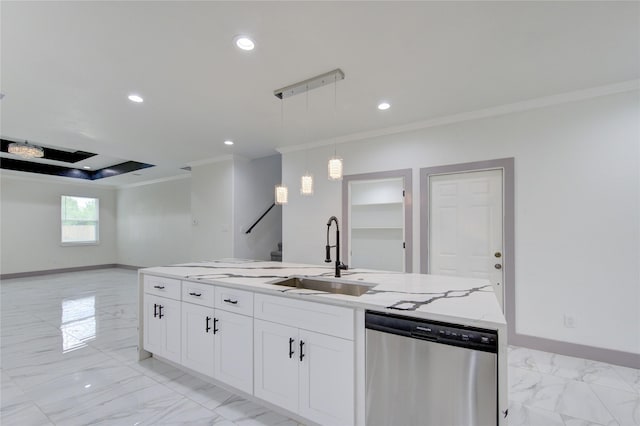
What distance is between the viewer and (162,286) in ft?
8.82

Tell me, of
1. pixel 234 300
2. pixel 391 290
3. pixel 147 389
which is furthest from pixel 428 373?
pixel 147 389

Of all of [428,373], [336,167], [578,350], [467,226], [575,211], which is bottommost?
[578,350]

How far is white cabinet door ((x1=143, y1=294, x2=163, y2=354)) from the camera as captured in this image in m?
2.72

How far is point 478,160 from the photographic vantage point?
137 inches

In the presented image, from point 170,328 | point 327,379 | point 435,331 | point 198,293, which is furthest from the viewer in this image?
point 170,328

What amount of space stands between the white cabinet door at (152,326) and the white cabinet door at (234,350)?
2.53ft

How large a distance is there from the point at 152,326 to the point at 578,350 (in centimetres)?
412

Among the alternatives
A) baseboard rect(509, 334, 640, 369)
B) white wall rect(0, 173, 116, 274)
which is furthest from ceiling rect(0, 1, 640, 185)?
white wall rect(0, 173, 116, 274)

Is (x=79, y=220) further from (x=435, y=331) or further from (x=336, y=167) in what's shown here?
(x=435, y=331)

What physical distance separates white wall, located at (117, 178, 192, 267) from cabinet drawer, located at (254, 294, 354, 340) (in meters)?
5.96

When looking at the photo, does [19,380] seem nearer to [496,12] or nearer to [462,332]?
[462,332]

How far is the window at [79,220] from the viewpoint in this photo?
8.34 metres

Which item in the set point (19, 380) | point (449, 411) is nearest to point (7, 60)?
point (19, 380)

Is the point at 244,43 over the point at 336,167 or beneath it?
over
